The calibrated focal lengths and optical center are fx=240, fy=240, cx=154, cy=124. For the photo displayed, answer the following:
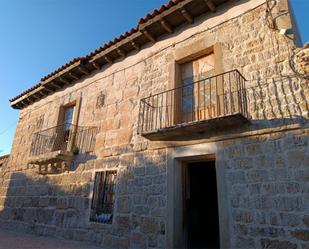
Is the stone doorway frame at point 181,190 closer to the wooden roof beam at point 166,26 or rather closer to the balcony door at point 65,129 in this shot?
the wooden roof beam at point 166,26

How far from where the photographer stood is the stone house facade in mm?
3816

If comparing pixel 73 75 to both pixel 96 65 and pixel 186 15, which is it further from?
pixel 186 15

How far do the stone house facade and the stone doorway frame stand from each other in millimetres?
21

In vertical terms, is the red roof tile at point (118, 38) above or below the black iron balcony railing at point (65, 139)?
above

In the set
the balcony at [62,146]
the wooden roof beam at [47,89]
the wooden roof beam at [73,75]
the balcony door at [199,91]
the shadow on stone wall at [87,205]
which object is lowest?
the shadow on stone wall at [87,205]

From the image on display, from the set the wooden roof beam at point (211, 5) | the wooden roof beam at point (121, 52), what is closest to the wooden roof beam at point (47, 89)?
the wooden roof beam at point (121, 52)

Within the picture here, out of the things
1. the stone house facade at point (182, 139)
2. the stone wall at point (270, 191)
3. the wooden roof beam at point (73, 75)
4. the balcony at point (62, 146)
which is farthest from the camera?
the wooden roof beam at point (73, 75)

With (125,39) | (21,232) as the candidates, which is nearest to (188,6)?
(125,39)

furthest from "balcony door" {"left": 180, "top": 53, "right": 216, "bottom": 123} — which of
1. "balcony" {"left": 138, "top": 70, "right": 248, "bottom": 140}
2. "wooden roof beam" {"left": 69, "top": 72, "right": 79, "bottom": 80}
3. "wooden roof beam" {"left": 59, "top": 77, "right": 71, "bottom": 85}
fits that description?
"wooden roof beam" {"left": 59, "top": 77, "right": 71, "bottom": 85}

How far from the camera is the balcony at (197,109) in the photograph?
436cm

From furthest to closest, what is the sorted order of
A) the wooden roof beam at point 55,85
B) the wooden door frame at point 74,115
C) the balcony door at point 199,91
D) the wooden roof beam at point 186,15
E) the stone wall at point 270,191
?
1. the wooden roof beam at point 55,85
2. the wooden door frame at point 74,115
3. the wooden roof beam at point 186,15
4. the balcony door at point 199,91
5. the stone wall at point 270,191

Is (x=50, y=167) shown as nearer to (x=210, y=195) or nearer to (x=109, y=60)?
(x=109, y=60)

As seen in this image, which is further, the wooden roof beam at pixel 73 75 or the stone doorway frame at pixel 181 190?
the wooden roof beam at pixel 73 75

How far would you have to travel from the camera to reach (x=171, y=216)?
4582 mm
